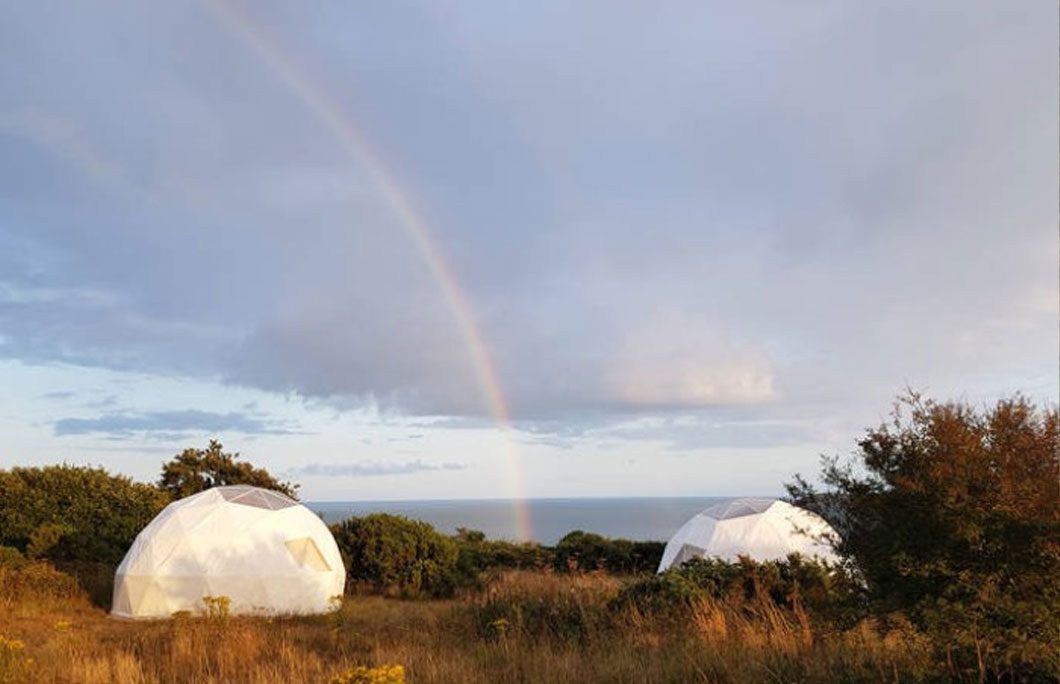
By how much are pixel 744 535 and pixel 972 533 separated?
58.7 ft

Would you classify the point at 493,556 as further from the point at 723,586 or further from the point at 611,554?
the point at 723,586

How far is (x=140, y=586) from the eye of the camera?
1738 centimetres

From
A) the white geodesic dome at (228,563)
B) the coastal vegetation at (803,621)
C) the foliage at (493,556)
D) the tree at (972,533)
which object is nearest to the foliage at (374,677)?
the coastal vegetation at (803,621)

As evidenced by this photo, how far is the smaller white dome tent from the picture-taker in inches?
915

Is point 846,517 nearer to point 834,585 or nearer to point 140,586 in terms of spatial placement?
point 834,585

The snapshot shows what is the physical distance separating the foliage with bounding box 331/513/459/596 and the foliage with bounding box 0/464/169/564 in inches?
242

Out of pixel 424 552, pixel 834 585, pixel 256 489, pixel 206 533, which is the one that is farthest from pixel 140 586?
pixel 834 585

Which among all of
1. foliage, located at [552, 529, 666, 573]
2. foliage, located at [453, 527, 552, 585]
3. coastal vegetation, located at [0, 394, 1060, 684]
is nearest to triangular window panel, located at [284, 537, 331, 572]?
coastal vegetation, located at [0, 394, 1060, 684]

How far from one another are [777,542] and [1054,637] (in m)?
18.0

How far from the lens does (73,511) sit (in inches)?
940

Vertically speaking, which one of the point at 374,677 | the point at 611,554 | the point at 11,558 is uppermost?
the point at 374,677

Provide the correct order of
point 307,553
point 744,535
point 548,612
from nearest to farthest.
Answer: point 548,612 < point 307,553 < point 744,535

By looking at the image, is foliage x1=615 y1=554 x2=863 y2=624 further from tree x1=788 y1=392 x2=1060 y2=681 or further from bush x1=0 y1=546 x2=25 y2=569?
bush x1=0 y1=546 x2=25 y2=569

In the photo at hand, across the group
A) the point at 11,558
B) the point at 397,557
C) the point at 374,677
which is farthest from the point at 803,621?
the point at 11,558
